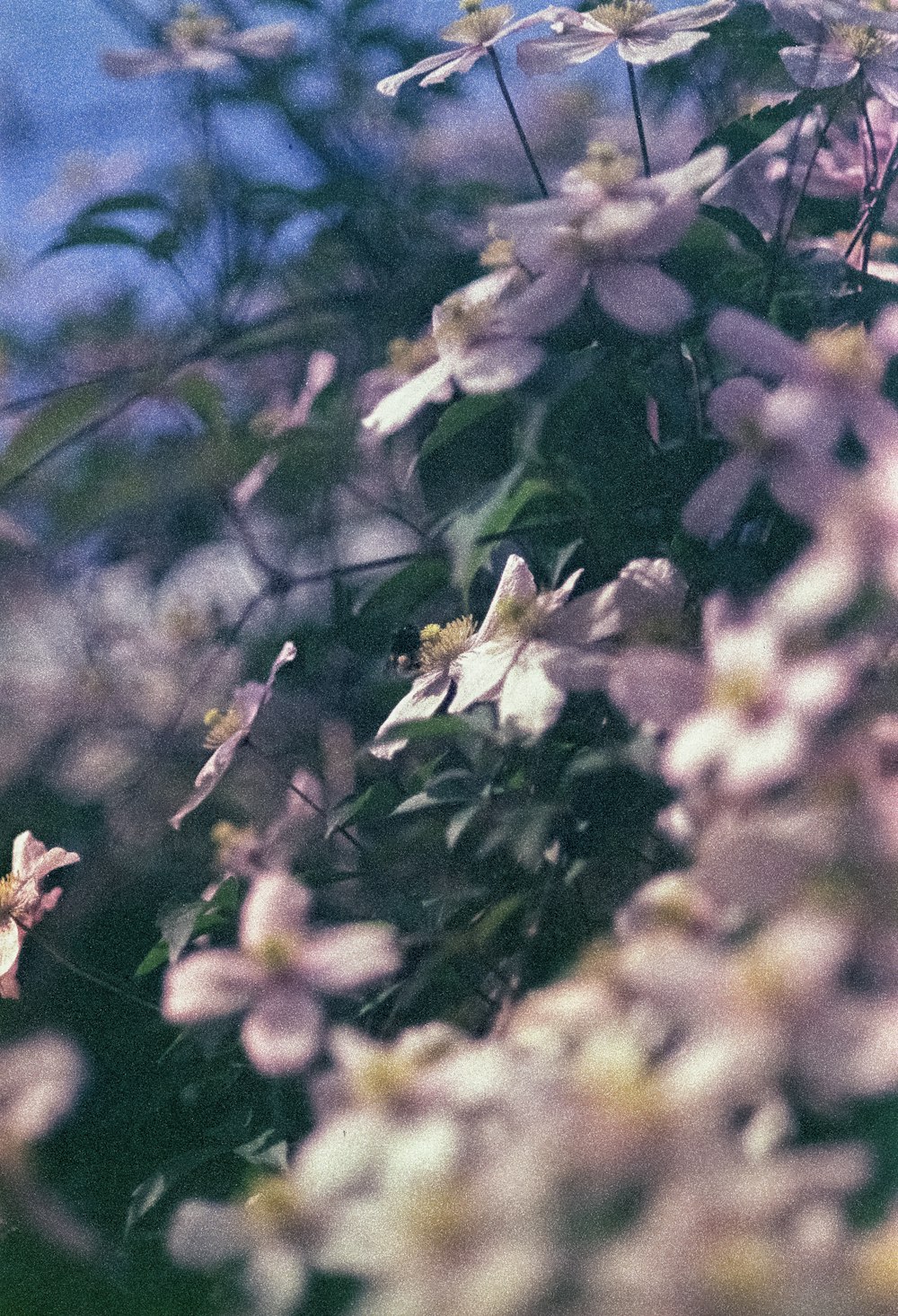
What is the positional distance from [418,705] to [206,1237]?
1.01ft

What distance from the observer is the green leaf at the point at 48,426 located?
627 millimetres

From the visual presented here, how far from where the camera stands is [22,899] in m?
0.72

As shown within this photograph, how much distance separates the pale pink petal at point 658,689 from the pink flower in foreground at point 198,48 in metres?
0.68

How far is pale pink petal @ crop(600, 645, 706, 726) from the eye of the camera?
0.41m

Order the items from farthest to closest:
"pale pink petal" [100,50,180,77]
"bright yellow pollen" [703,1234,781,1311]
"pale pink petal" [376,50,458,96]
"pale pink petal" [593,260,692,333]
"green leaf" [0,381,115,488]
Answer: "pale pink petal" [100,50,180,77], "pale pink petal" [376,50,458,96], "green leaf" [0,381,115,488], "pale pink petal" [593,260,692,333], "bright yellow pollen" [703,1234,781,1311]

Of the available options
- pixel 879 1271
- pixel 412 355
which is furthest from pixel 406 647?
pixel 879 1271

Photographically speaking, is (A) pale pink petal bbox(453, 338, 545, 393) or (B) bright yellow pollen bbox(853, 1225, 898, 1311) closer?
(B) bright yellow pollen bbox(853, 1225, 898, 1311)

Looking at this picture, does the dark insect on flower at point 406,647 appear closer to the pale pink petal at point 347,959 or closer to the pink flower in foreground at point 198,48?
the pale pink petal at point 347,959

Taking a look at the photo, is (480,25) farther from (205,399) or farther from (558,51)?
(205,399)

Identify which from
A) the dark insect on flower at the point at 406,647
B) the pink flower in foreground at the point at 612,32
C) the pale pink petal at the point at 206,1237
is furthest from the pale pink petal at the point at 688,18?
the pale pink petal at the point at 206,1237

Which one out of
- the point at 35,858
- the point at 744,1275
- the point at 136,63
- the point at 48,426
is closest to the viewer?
the point at 744,1275

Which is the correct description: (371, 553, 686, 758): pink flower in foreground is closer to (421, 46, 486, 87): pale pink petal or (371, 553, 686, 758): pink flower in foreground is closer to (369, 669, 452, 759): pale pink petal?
(369, 669, 452, 759): pale pink petal

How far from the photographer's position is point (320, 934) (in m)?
0.45

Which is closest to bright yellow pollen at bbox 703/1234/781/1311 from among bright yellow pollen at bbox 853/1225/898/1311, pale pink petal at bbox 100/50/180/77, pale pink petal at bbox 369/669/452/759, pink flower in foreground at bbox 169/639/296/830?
bright yellow pollen at bbox 853/1225/898/1311
